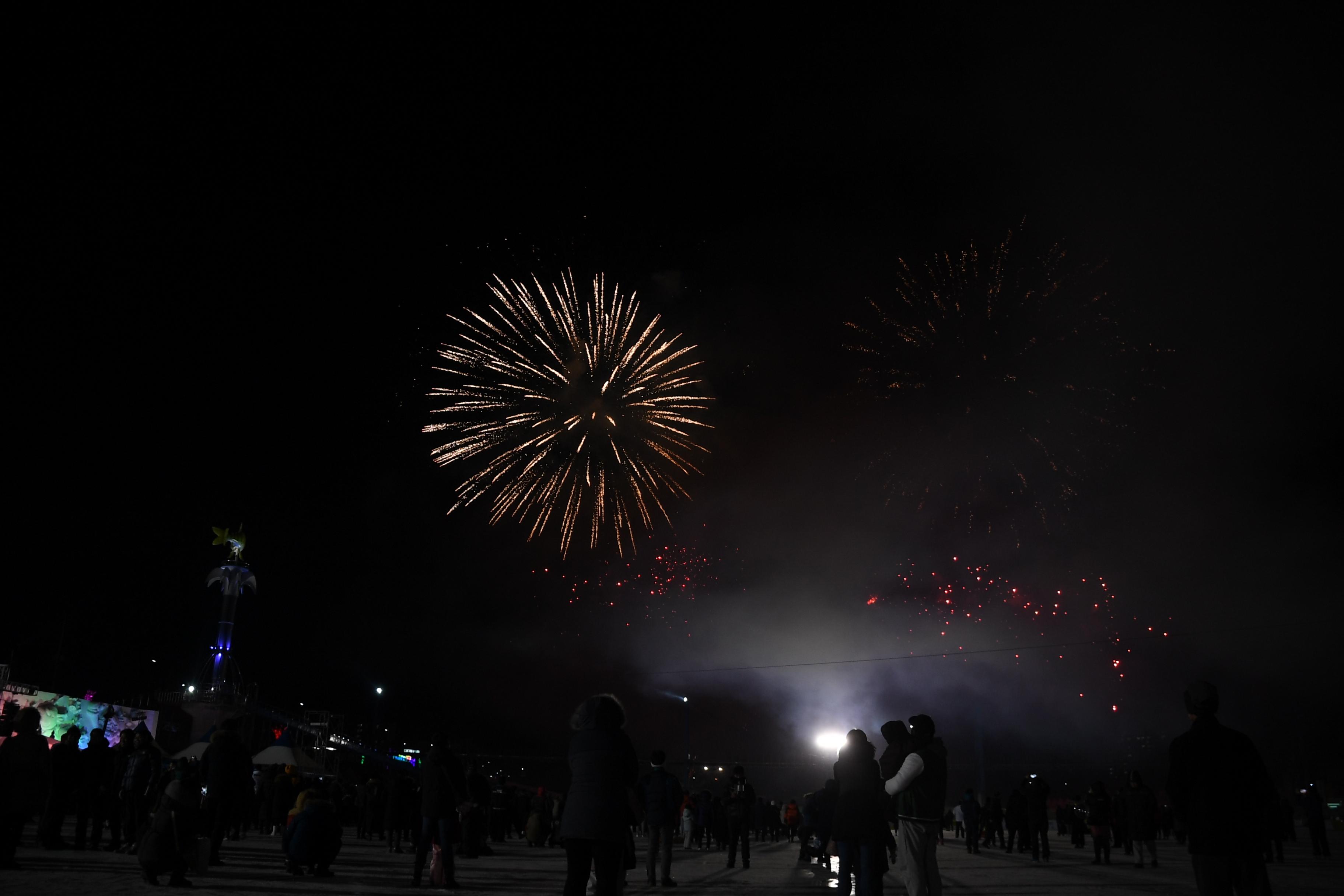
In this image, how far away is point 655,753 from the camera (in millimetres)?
11672

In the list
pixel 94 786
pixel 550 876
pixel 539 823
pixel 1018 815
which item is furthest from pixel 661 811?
pixel 1018 815

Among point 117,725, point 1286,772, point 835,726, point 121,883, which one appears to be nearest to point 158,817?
point 121,883

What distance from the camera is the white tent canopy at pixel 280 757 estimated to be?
84.6ft

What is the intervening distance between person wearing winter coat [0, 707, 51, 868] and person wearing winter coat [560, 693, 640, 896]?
6.48 meters

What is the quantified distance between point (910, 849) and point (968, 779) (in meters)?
63.6

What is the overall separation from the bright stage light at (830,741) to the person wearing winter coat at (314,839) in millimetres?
45230

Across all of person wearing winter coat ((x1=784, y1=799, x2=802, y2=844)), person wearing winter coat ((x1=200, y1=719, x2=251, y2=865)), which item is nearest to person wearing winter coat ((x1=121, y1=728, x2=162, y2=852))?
person wearing winter coat ((x1=200, y1=719, x2=251, y2=865))

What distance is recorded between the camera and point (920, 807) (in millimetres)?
7473

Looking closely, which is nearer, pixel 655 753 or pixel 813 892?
pixel 813 892

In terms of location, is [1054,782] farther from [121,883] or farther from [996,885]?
[121,883]

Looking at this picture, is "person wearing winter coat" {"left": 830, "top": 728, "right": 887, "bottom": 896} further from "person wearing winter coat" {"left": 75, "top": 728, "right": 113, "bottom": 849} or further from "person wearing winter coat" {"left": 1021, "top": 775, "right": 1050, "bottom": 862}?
"person wearing winter coat" {"left": 1021, "top": 775, "right": 1050, "bottom": 862}

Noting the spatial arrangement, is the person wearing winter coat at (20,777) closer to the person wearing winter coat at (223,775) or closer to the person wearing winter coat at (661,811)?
the person wearing winter coat at (223,775)

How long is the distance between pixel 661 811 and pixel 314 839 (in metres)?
3.97

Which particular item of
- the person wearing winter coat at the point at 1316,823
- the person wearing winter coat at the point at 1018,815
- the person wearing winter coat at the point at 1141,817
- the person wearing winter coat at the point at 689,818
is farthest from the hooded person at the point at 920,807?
the person wearing winter coat at the point at 689,818
